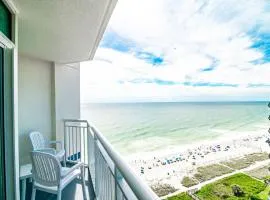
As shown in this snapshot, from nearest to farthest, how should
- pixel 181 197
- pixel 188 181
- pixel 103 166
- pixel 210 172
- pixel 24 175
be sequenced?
pixel 103 166, pixel 24 175, pixel 181 197, pixel 188 181, pixel 210 172

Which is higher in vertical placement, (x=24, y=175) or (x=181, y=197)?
(x=24, y=175)

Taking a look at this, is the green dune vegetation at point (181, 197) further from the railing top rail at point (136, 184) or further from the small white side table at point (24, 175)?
the railing top rail at point (136, 184)

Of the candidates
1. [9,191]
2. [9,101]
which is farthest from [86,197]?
[9,101]

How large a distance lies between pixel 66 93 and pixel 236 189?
42.2 feet

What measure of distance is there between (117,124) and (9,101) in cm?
2090

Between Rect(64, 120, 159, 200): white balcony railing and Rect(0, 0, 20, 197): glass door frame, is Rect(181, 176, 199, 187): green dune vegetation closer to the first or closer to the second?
Rect(64, 120, 159, 200): white balcony railing

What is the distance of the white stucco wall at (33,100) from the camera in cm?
345

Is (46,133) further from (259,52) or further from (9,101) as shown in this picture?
(259,52)

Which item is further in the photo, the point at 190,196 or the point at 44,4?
the point at 190,196

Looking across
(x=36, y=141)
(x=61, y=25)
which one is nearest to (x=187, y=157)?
(x=36, y=141)

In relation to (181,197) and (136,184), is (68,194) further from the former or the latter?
(181,197)

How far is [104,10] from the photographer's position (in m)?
1.86

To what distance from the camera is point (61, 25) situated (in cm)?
217

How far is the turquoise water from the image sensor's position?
63.1 ft
